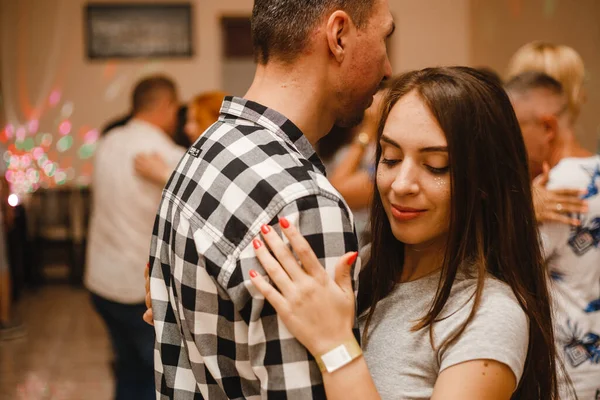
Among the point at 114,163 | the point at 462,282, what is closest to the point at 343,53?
the point at 462,282

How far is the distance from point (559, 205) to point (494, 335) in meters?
0.93

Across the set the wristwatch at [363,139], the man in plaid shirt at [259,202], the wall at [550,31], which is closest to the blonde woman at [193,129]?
the wristwatch at [363,139]

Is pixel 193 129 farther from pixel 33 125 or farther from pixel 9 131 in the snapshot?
pixel 9 131

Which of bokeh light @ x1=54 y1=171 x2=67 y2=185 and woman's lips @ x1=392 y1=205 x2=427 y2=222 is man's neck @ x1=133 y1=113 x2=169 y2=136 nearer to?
woman's lips @ x1=392 y1=205 x2=427 y2=222

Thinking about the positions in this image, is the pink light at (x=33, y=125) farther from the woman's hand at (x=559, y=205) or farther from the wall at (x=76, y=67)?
the woman's hand at (x=559, y=205)

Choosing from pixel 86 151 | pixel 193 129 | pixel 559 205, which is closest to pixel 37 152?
pixel 86 151

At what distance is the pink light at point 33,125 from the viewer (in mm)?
7371

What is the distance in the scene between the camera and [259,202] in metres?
1.00

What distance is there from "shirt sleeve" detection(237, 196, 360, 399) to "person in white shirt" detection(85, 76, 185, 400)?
2.05m

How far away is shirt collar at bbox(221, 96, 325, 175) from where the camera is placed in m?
1.12

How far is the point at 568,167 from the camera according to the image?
1.98 metres

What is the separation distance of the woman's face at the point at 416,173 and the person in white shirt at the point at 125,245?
1963mm

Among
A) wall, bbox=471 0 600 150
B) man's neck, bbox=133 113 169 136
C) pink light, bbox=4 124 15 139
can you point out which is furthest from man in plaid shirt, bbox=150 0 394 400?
pink light, bbox=4 124 15 139

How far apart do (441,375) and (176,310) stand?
0.44 metres
